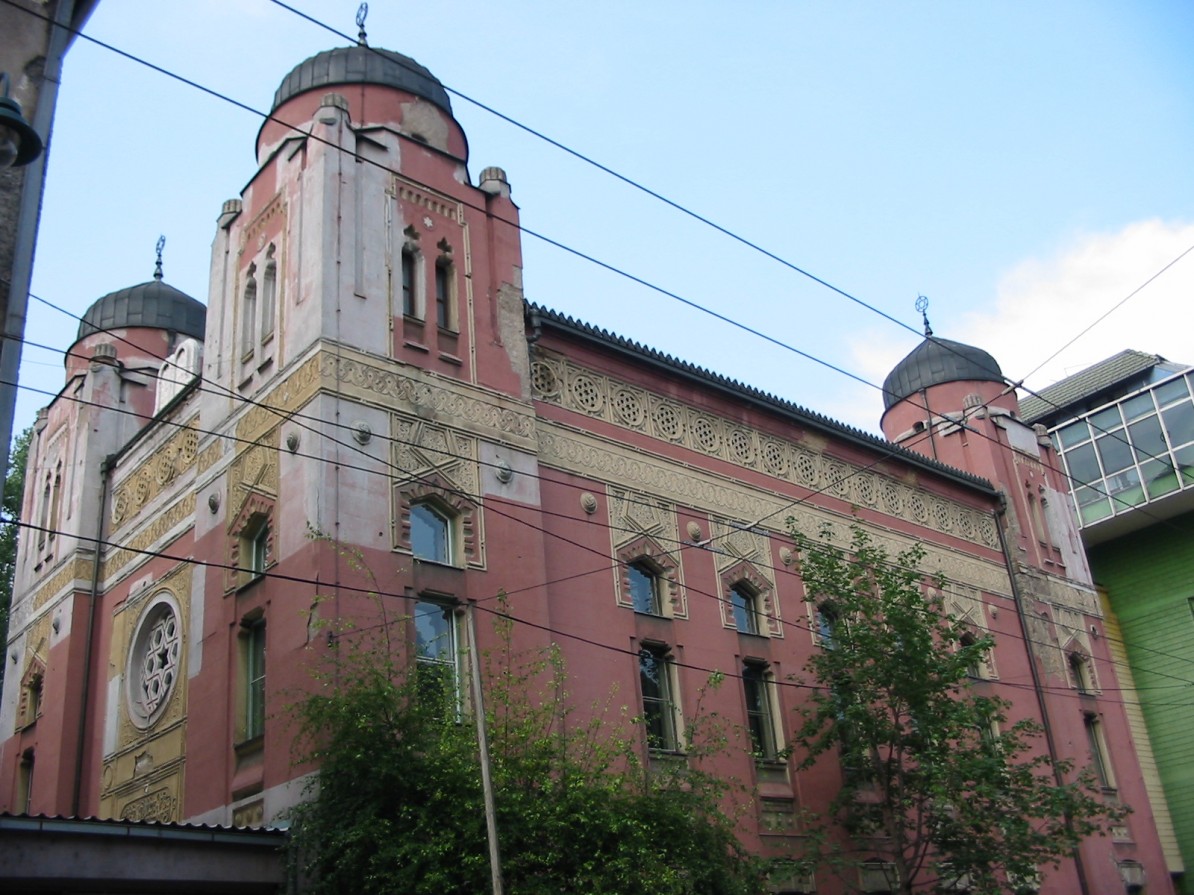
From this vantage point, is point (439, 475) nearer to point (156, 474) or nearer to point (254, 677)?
point (254, 677)

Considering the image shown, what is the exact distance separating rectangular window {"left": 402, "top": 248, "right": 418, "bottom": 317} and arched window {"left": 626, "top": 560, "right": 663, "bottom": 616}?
4517 mm

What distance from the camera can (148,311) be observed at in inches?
945

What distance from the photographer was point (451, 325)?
17.1 metres

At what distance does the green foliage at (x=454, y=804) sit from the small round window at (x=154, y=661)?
4503mm

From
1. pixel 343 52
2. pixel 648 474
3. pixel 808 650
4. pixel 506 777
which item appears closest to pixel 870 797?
pixel 808 650

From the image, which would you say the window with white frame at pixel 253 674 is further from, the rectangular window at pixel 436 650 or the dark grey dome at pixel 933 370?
the dark grey dome at pixel 933 370

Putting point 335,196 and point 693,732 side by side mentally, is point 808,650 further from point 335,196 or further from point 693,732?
point 335,196

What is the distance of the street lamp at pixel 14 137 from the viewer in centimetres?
748

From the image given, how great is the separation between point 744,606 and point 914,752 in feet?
11.7

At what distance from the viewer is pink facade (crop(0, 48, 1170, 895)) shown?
15.1 meters

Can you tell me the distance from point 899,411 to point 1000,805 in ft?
47.8

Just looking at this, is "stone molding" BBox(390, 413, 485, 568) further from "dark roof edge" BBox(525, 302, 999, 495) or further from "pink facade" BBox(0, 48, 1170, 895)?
"dark roof edge" BBox(525, 302, 999, 495)

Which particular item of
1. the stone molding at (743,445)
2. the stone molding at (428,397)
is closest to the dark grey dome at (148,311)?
the stone molding at (743,445)

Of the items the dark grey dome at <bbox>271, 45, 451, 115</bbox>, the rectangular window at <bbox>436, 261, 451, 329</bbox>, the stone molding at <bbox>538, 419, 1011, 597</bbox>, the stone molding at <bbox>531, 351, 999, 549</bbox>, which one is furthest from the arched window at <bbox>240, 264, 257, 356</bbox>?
the stone molding at <bbox>538, 419, 1011, 597</bbox>
